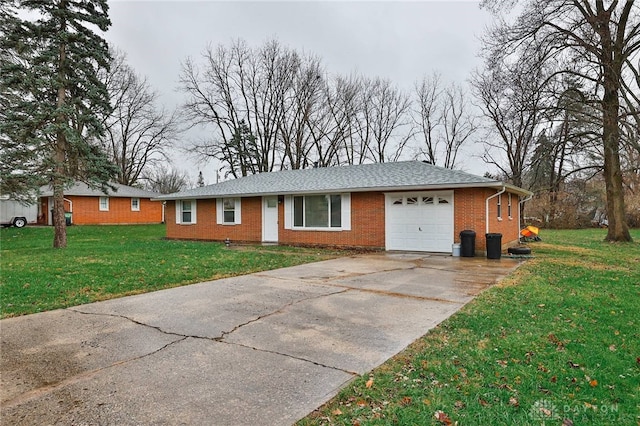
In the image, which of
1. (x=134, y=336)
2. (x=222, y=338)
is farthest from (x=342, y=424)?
(x=134, y=336)

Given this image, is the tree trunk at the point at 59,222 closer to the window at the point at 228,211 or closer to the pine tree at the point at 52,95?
the pine tree at the point at 52,95

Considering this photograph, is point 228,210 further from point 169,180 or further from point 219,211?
point 169,180

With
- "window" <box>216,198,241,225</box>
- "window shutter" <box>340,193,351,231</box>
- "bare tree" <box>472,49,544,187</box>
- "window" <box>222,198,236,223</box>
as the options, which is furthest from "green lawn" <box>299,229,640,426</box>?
"bare tree" <box>472,49,544,187</box>

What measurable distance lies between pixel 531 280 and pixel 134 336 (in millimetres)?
7587

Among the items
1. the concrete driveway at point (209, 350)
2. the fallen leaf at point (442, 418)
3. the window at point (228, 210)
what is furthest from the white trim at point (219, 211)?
the fallen leaf at point (442, 418)

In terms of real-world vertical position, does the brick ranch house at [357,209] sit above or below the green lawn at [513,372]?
above

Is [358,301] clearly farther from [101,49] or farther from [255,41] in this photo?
[255,41]

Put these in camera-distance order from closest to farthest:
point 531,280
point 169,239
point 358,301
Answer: point 358,301 → point 531,280 → point 169,239

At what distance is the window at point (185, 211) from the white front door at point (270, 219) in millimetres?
4321

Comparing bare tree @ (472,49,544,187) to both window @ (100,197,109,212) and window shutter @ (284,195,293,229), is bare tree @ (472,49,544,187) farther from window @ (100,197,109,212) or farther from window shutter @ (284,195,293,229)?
Result: window @ (100,197,109,212)

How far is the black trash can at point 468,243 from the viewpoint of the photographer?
1212cm

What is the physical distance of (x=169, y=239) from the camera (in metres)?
19.2

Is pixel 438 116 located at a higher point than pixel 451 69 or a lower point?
lower

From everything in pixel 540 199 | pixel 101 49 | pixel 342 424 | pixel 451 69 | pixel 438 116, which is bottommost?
pixel 342 424
